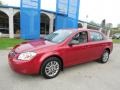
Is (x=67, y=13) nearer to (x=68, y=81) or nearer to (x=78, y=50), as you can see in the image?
(x=78, y=50)

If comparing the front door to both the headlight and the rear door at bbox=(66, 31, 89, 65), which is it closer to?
the rear door at bbox=(66, 31, 89, 65)

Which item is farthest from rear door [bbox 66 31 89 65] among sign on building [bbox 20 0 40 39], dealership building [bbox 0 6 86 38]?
dealership building [bbox 0 6 86 38]

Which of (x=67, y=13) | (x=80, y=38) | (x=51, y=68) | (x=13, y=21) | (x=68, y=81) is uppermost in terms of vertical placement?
(x=67, y=13)

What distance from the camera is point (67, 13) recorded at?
62.6 ft

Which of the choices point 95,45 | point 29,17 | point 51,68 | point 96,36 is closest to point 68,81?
point 51,68

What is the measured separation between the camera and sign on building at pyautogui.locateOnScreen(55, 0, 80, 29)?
18.7 m

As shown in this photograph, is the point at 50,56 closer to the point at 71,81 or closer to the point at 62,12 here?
the point at 71,81

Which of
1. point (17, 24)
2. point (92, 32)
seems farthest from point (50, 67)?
point (17, 24)

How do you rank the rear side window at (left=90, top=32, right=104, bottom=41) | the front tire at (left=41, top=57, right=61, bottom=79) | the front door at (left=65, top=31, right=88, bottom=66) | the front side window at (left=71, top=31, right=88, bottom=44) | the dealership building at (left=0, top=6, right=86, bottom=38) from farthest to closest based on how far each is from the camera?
the dealership building at (left=0, top=6, right=86, bottom=38)
the rear side window at (left=90, top=32, right=104, bottom=41)
the front side window at (left=71, top=31, right=88, bottom=44)
the front door at (left=65, top=31, right=88, bottom=66)
the front tire at (left=41, top=57, right=61, bottom=79)

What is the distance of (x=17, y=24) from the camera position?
24266 millimetres

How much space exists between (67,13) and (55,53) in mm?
15181

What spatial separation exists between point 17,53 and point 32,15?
12028 millimetres

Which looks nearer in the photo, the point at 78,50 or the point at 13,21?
the point at 78,50

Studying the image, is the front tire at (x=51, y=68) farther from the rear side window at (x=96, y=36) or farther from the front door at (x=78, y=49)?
the rear side window at (x=96, y=36)
